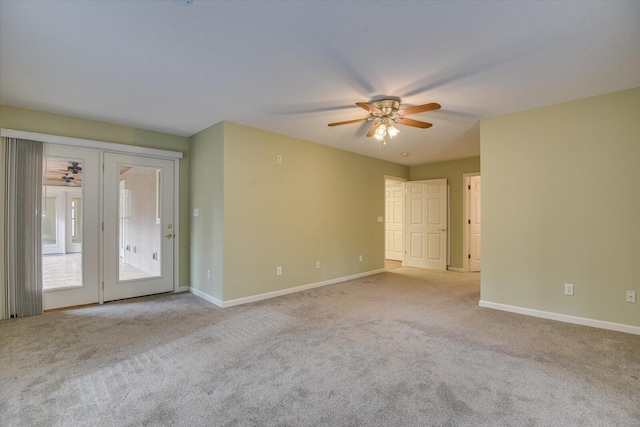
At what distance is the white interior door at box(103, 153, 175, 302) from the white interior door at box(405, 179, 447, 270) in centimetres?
519

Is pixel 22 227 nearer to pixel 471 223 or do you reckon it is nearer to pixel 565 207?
pixel 565 207

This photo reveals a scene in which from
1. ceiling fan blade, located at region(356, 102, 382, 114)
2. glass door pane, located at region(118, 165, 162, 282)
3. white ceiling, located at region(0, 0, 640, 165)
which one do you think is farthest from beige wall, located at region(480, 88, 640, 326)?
glass door pane, located at region(118, 165, 162, 282)

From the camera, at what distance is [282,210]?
4.70 m

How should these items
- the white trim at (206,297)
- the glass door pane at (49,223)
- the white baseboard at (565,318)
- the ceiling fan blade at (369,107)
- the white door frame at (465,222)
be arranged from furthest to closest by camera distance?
the white door frame at (465,222)
the white trim at (206,297)
the glass door pane at (49,223)
the white baseboard at (565,318)
the ceiling fan blade at (369,107)

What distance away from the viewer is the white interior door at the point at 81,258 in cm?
385

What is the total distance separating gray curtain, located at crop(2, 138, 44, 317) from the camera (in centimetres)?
353

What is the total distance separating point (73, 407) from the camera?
1.92 metres

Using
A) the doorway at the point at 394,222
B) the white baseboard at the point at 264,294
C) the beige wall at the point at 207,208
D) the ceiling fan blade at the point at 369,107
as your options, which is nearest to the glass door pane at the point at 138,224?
the beige wall at the point at 207,208

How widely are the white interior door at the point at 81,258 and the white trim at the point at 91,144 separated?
101 millimetres

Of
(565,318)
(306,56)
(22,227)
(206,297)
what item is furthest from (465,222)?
(22,227)

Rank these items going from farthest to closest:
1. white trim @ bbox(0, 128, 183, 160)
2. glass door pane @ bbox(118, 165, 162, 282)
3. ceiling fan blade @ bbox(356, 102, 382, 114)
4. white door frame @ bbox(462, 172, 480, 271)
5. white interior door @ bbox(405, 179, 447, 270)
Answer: white interior door @ bbox(405, 179, 447, 270) < white door frame @ bbox(462, 172, 480, 271) < glass door pane @ bbox(118, 165, 162, 282) < white trim @ bbox(0, 128, 183, 160) < ceiling fan blade @ bbox(356, 102, 382, 114)

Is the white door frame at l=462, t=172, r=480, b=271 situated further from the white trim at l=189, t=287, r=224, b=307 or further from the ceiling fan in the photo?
the white trim at l=189, t=287, r=224, b=307

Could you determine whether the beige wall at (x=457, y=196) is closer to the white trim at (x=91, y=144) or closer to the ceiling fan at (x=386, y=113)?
the ceiling fan at (x=386, y=113)

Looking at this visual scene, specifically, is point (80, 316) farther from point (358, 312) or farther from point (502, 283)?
point (502, 283)
